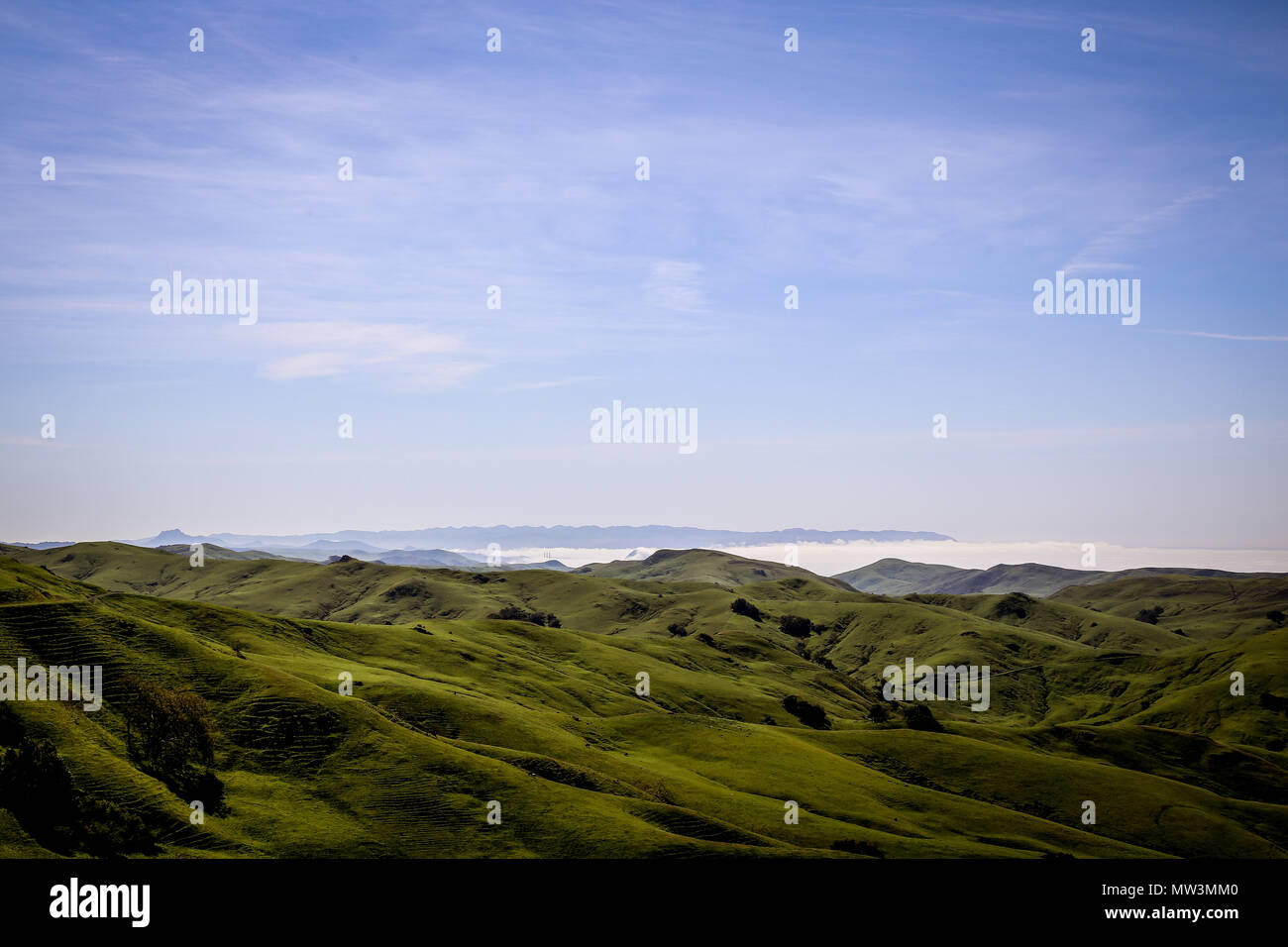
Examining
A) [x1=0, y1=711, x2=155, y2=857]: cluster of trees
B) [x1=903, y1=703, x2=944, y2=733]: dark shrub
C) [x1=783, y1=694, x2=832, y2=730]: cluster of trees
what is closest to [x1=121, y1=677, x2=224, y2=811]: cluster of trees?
[x1=0, y1=711, x2=155, y2=857]: cluster of trees

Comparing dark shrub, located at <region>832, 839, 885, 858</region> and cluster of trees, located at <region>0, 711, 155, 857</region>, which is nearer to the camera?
cluster of trees, located at <region>0, 711, 155, 857</region>

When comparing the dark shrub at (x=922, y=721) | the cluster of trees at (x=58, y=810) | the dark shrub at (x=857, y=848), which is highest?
the cluster of trees at (x=58, y=810)

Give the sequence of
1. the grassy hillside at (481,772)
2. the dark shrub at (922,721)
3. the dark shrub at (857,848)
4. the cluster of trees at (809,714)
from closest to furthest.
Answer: the grassy hillside at (481,772), the dark shrub at (857,848), the dark shrub at (922,721), the cluster of trees at (809,714)

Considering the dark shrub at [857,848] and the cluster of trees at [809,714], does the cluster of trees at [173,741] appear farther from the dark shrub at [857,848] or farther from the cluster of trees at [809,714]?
the cluster of trees at [809,714]

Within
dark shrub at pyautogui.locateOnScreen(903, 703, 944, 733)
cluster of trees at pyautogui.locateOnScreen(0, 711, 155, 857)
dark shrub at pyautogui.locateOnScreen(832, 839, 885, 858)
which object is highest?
cluster of trees at pyautogui.locateOnScreen(0, 711, 155, 857)

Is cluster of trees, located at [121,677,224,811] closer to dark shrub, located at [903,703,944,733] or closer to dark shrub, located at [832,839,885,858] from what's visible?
dark shrub, located at [832,839,885,858]

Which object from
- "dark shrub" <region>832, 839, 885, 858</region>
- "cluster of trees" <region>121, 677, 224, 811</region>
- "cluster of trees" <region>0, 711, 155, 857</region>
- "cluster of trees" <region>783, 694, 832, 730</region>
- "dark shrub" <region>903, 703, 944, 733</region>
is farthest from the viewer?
"cluster of trees" <region>783, 694, 832, 730</region>

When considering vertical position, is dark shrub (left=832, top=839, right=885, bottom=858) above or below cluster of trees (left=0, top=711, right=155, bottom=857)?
below

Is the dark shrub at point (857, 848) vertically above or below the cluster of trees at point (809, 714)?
above

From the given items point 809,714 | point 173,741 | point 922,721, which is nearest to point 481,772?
point 173,741

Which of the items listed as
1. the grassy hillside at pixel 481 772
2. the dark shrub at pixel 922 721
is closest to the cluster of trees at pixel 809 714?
the grassy hillside at pixel 481 772

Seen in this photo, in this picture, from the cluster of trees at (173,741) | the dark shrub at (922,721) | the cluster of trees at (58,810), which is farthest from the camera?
the dark shrub at (922,721)
